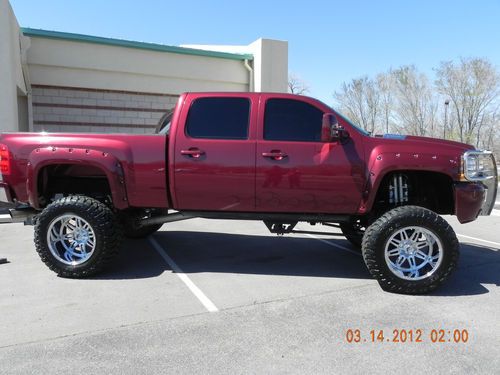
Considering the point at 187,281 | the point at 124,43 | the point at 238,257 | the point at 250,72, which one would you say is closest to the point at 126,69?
the point at 124,43

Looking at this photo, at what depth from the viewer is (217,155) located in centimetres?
478

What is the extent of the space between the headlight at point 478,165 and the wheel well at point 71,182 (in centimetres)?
402

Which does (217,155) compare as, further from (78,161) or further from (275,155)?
(78,161)

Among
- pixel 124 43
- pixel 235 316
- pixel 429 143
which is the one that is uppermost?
pixel 124 43

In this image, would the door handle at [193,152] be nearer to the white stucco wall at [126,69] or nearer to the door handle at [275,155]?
the door handle at [275,155]

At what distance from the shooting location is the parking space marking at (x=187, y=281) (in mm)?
4125

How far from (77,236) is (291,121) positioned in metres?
2.71

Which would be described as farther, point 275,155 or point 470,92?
point 470,92

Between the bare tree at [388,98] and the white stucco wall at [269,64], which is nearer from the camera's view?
the white stucco wall at [269,64]

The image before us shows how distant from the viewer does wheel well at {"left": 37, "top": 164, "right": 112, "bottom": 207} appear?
5185 millimetres

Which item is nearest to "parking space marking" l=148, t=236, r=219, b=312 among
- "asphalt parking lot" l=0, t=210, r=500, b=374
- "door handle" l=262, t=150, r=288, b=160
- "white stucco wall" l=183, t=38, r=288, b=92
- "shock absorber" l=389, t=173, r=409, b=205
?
"asphalt parking lot" l=0, t=210, r=500, b=374

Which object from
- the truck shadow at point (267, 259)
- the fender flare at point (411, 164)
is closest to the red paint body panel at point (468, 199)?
the fender flare at point (411, 164)

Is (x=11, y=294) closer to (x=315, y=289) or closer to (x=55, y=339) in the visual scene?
(x=55, y=339)

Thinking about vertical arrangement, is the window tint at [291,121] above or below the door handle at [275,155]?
above
